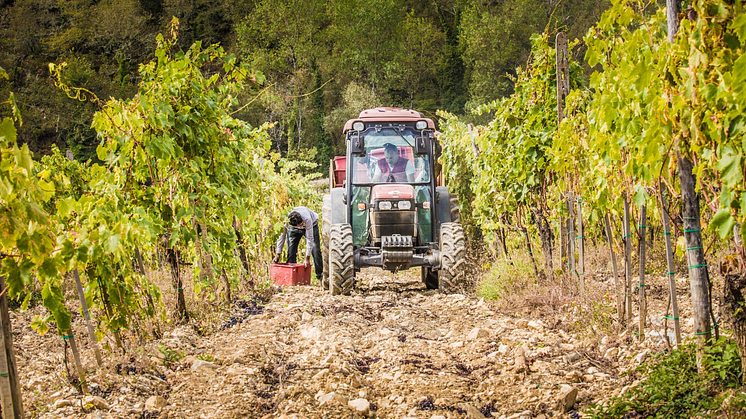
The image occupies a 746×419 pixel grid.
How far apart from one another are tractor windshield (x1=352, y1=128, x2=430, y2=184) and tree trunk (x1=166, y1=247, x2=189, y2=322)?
114 inches

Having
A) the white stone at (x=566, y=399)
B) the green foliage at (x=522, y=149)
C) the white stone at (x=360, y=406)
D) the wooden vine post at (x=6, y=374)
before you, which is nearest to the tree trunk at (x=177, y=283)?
the white stone at (x=360, y=406)

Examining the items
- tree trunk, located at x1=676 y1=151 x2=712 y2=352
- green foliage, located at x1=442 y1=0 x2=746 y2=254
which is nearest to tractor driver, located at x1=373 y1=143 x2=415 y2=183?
green foliage, located at x1=442 y1=0 x2=746 y2=254

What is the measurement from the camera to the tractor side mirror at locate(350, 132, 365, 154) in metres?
7.05

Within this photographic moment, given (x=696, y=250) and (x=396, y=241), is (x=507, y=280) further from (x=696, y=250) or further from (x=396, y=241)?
(x=696, y=250)

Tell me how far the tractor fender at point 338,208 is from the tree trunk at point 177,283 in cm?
279

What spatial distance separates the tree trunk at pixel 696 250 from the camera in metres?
2.82

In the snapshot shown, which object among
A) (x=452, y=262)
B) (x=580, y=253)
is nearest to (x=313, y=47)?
(x=452, y=262)

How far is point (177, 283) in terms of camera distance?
5016 mm

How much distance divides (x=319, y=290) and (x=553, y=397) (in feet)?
15.3

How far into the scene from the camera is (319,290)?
755 cm

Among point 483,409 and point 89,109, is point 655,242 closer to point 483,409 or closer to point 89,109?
point 483,409

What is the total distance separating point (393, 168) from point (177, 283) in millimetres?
3342

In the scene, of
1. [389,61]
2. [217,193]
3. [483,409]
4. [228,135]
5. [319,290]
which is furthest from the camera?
[389,61]

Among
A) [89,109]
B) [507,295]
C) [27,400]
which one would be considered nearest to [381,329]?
[507,295]
